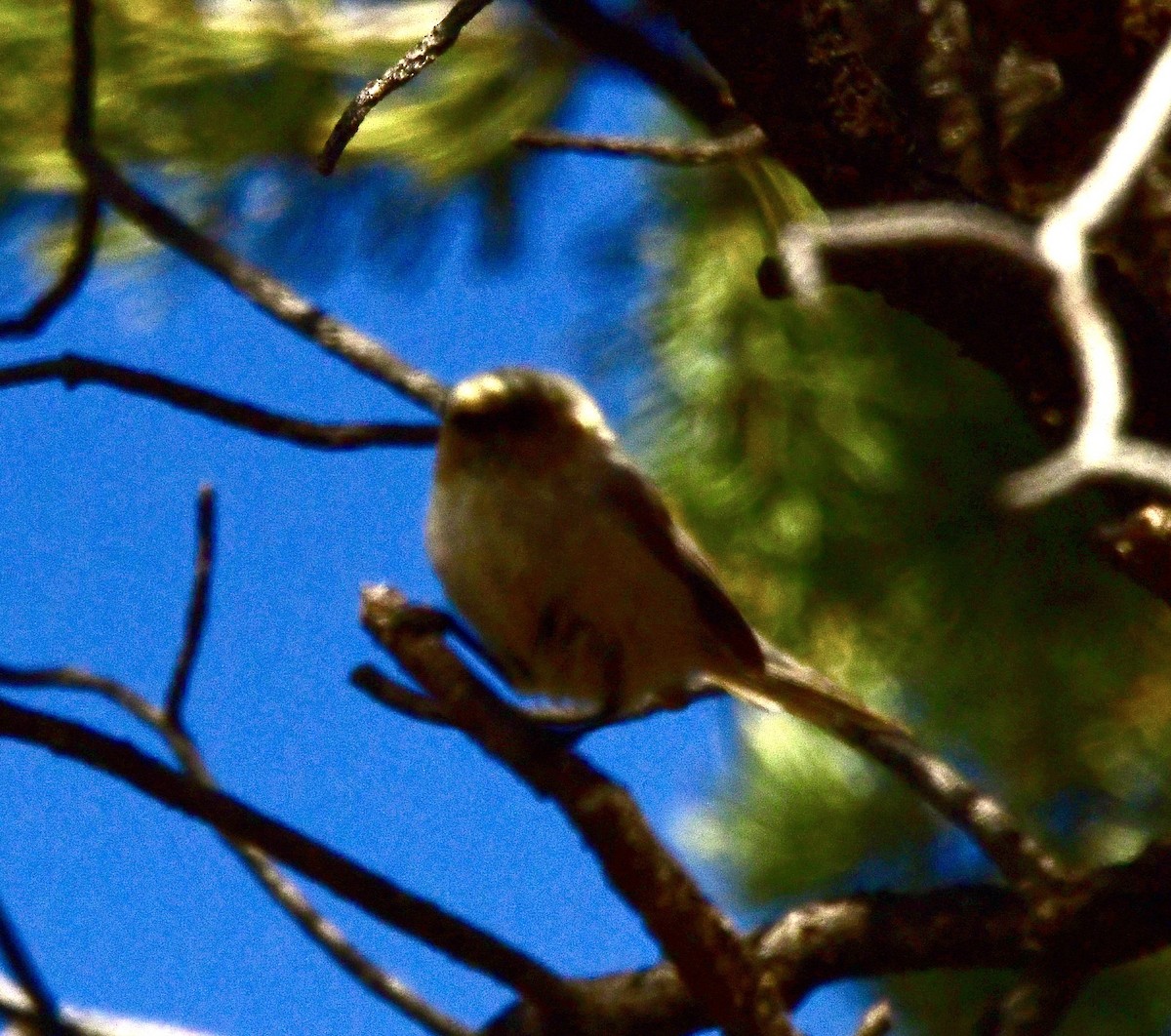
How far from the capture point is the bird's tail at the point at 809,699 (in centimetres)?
203


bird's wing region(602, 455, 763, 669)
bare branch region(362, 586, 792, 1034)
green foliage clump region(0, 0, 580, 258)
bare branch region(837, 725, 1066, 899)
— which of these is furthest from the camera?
green foliage clump region(0, 0, 580, 258)

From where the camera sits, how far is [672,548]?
6.57ft

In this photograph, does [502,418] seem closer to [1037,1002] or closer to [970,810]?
[970,810]

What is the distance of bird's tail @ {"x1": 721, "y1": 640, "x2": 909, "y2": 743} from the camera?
2.03 meters

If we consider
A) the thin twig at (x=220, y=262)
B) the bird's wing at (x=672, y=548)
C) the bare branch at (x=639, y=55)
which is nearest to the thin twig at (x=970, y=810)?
the bird's wing at (x=672, y=548)

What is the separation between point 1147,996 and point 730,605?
140cm

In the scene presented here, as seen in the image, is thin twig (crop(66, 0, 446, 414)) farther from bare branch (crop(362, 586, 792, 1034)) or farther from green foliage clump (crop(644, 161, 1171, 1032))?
green foliage clump (crop(644, 161, 1171, 1032))

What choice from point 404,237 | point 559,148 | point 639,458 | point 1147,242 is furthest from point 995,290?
point 404,237

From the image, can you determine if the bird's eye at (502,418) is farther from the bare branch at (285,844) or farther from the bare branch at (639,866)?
the bare branch at (285,844)

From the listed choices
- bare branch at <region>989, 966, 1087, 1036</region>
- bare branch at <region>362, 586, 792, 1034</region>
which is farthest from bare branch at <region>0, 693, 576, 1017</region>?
bare branch at <region>989, 966, 1087, 1036</region>

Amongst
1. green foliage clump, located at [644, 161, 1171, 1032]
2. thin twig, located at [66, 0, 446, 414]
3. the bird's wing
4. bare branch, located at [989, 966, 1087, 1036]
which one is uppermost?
thin twig, located at [66, 0, 446, 414]

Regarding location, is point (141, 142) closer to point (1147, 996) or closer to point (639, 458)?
point (639, 458)

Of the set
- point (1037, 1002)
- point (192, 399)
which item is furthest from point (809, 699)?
point (192, 399)

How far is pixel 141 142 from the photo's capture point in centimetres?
290
